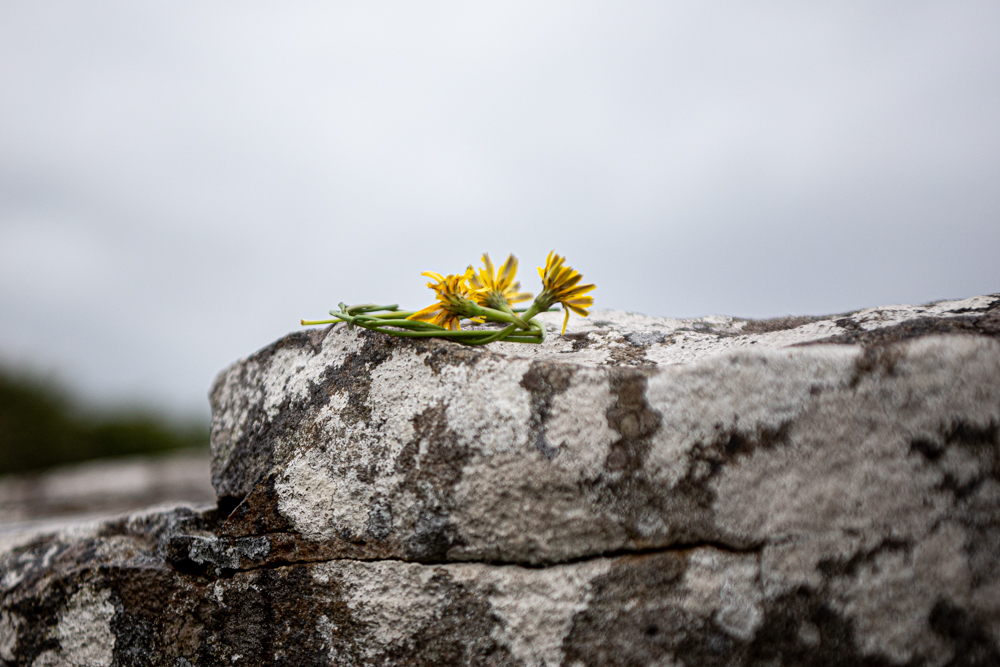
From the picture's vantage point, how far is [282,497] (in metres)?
1.62

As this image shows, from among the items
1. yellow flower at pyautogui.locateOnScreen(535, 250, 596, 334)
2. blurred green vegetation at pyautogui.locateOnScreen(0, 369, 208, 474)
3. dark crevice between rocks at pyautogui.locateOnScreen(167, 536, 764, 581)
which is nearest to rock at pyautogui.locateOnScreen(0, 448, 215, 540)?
dark crevice between rocks at pyautogui.locateOnScreen(167, 536, 764, 581)

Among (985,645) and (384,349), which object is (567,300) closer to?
(384,349)

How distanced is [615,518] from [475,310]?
2.20ft

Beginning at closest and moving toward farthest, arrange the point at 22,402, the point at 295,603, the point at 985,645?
the point at 985,645 → the point at 295,603 → the point at 22,402

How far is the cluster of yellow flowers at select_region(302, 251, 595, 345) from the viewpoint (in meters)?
1.69

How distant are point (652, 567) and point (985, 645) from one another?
689 mm

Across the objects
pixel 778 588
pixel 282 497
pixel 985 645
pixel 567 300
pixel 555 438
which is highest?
pixel 567 300

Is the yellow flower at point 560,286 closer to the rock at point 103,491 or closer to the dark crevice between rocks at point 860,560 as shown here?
the dark crevice between rocks at point 860,560

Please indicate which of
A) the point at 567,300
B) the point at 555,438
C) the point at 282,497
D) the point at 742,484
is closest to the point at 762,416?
the point at 742,484

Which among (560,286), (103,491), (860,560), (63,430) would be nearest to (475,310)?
(560,286)

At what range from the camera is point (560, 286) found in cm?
173

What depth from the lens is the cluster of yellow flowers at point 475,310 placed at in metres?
1.69

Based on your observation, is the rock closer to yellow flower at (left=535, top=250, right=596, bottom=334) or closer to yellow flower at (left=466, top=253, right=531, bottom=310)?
yellow flower at (left=466, top=253, right=531, bottom=310)

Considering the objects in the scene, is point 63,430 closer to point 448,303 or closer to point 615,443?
point 448,303
